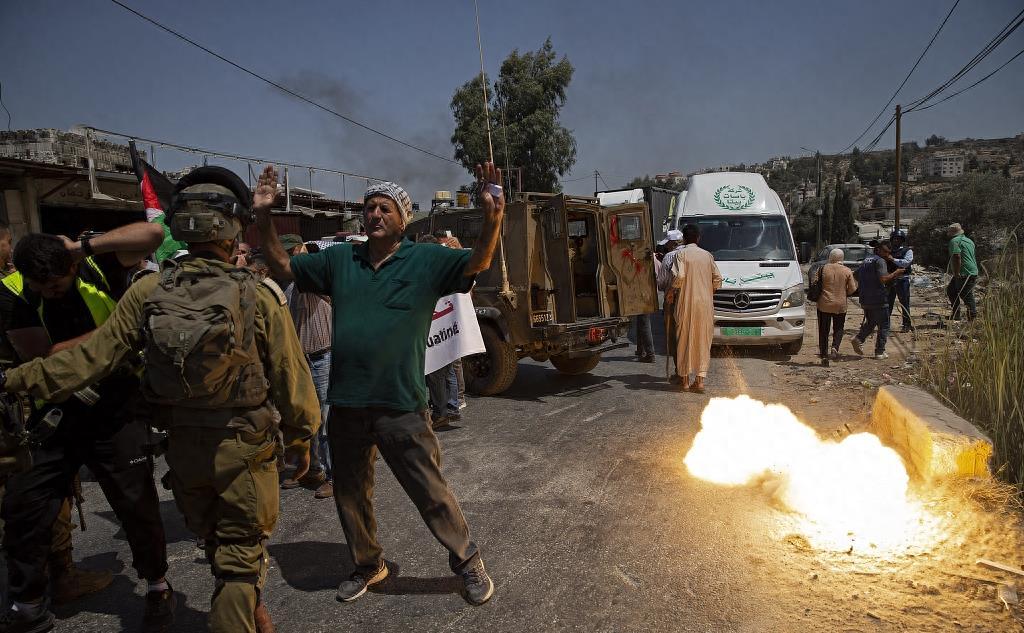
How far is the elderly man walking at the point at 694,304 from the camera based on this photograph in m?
7.54

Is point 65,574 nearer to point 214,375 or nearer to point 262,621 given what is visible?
point 262,621

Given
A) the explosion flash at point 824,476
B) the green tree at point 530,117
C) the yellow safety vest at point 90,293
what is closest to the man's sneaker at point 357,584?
the yellow safety vest at point 90,293

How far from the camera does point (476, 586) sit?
3012mm

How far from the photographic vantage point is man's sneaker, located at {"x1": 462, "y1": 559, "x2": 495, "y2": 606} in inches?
118

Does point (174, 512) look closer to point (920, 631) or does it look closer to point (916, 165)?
point (920, 631)

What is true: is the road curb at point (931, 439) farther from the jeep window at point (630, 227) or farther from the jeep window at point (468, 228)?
the jeep window at point (468, 228)

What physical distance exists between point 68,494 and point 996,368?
575cm

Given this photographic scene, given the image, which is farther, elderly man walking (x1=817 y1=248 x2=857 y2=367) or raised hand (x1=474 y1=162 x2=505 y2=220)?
elderly man walking (x1=817 y1=248 x2=857 y2=367)

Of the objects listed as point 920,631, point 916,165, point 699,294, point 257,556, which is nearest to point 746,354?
point 699,294

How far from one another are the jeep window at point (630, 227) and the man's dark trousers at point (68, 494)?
646 centimetres

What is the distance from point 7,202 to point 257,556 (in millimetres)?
11940

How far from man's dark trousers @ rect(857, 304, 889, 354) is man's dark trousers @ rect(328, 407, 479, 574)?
8415mm

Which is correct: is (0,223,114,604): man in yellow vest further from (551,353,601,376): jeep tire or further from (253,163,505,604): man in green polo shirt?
(551,353,601,376): jeep tire

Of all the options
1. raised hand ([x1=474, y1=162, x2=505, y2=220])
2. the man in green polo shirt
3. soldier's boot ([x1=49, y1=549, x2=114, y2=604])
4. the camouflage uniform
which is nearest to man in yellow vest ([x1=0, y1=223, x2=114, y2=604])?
soldier's boot ([x1=49, y1=549, x2=114, y2=604])
